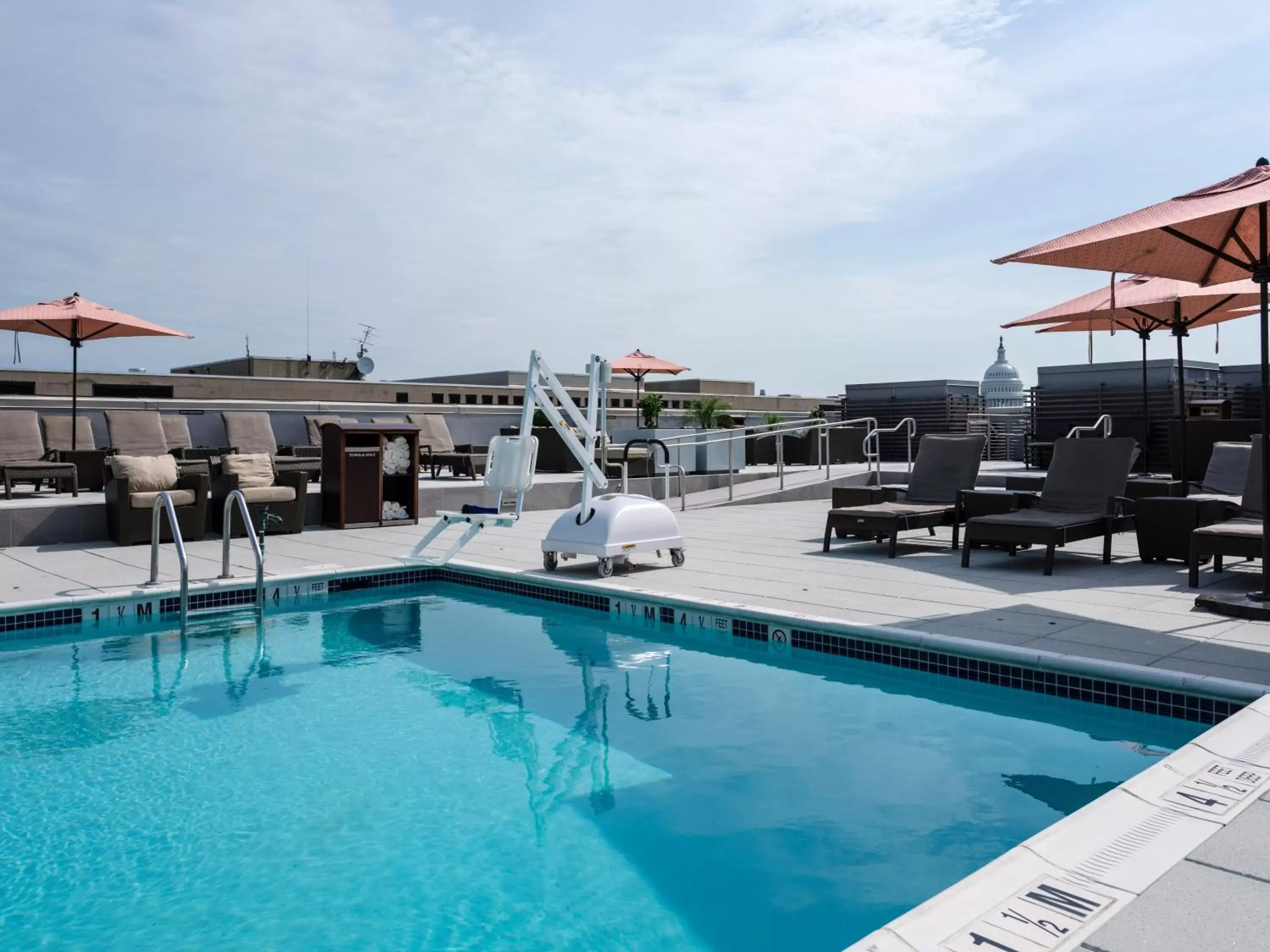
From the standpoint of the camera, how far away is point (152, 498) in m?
8.61

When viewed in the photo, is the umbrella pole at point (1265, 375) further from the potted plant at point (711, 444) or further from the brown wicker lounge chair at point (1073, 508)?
the potted plant at point (711, 444)

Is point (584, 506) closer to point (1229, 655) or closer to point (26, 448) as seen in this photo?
point (1229, 655)

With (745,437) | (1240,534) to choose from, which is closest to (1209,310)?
(1240,534)

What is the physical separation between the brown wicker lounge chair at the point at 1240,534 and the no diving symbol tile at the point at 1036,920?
162 inches

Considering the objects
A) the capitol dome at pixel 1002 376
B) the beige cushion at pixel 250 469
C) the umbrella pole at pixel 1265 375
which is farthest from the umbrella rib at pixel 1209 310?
the capitol dome at pixel 1002 376

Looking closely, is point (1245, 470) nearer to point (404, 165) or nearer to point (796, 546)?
point (796, 546)

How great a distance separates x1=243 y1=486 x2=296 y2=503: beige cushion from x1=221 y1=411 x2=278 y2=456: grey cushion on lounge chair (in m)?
4.28

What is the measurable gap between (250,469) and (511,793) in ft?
22.8

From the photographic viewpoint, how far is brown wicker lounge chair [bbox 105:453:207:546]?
859 cm

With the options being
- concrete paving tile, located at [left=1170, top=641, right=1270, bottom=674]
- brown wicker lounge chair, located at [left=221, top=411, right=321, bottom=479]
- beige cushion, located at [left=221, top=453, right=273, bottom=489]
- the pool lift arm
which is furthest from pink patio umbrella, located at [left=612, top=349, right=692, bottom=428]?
concrete paving tile, located at [left=1170, top=641, right=1270, bottom=674]

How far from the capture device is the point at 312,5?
29.6ft

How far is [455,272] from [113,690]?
44.6 feet

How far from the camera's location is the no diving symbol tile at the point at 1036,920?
6.02ft

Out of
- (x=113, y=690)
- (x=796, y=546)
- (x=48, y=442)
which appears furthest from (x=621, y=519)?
(x=48, y=442)
